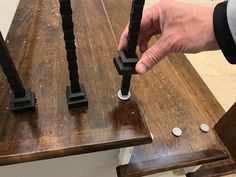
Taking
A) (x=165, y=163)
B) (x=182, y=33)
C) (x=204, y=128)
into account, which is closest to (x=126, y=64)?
(x=182, y=33)

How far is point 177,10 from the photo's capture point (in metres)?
0.52

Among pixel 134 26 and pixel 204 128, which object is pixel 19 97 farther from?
pixel 204 128

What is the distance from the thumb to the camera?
46 cm

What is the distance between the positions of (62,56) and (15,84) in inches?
6.5

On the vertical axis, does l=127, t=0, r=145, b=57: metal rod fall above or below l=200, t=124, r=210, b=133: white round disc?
above

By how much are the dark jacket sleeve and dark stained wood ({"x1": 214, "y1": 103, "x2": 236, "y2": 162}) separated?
1.92 feet

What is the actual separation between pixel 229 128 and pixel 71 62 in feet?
2.71

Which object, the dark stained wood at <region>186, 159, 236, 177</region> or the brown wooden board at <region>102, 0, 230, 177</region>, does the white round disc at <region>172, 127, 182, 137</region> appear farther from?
the dark stained wood at <region>186, 159, 236, 177</region>

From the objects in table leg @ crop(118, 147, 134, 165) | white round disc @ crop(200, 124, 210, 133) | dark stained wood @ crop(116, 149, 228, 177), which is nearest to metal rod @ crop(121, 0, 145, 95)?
table leg @ crop(118, 147, 134, 165)

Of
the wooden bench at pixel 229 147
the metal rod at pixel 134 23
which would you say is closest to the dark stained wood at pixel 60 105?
the metal rod at pixel 134 23

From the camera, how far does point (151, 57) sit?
492 millimetres

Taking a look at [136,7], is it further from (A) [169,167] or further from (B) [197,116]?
(B) [197,116]

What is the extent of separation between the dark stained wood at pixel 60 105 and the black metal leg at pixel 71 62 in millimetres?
20

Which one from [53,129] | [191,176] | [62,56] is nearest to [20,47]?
[62,56]
